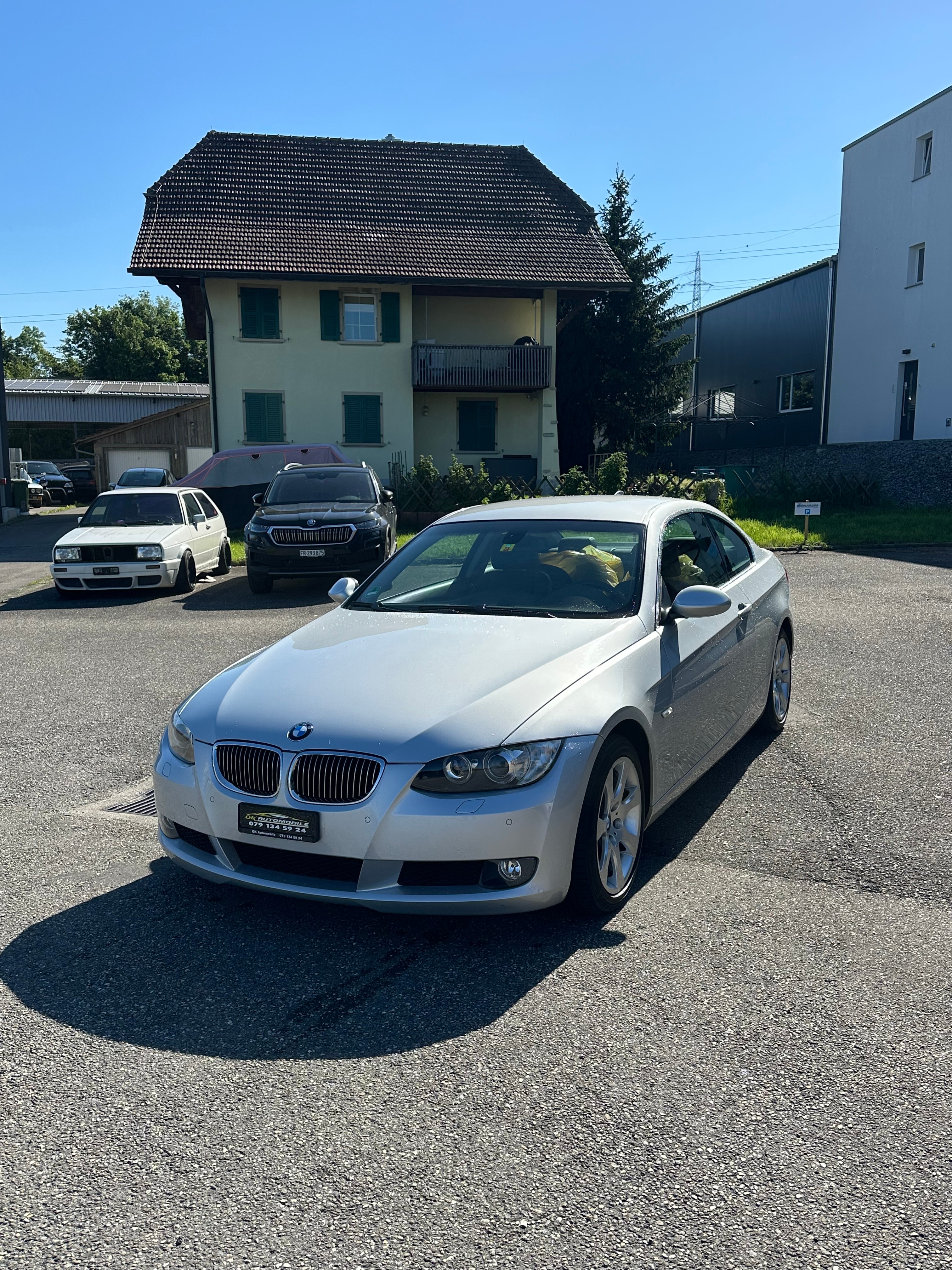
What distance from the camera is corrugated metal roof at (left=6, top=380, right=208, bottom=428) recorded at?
59.0m

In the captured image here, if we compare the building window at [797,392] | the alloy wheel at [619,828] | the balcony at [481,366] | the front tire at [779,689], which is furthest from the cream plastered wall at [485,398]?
the alloy wheel at [619,828]

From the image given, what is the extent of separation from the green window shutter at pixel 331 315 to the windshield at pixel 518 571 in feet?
88.8

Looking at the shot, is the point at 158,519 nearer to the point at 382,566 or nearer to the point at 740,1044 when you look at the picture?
the point at 382,566

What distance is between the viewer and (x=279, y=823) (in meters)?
3.76

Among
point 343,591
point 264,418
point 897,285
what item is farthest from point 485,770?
point 897,285

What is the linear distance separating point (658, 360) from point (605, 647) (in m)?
35.0

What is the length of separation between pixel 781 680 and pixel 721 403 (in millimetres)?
39712

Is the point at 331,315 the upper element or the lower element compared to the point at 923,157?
lower

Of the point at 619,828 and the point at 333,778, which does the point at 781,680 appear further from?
the point at 333,778

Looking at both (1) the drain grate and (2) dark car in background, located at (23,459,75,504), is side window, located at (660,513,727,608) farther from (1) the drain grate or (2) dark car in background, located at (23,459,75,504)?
(2) dark car in background, located at (23,459,75,504)

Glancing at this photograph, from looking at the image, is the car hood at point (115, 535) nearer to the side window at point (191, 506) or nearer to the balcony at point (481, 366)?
the side window at point (191, 506)

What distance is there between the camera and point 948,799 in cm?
550

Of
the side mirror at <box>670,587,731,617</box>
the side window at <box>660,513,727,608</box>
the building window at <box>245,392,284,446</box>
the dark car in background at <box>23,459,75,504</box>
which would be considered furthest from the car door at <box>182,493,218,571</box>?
the dark car in background at <box>23,459,75,504</box>

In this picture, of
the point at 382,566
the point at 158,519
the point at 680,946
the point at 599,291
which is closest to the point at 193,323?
the point at 599,291
